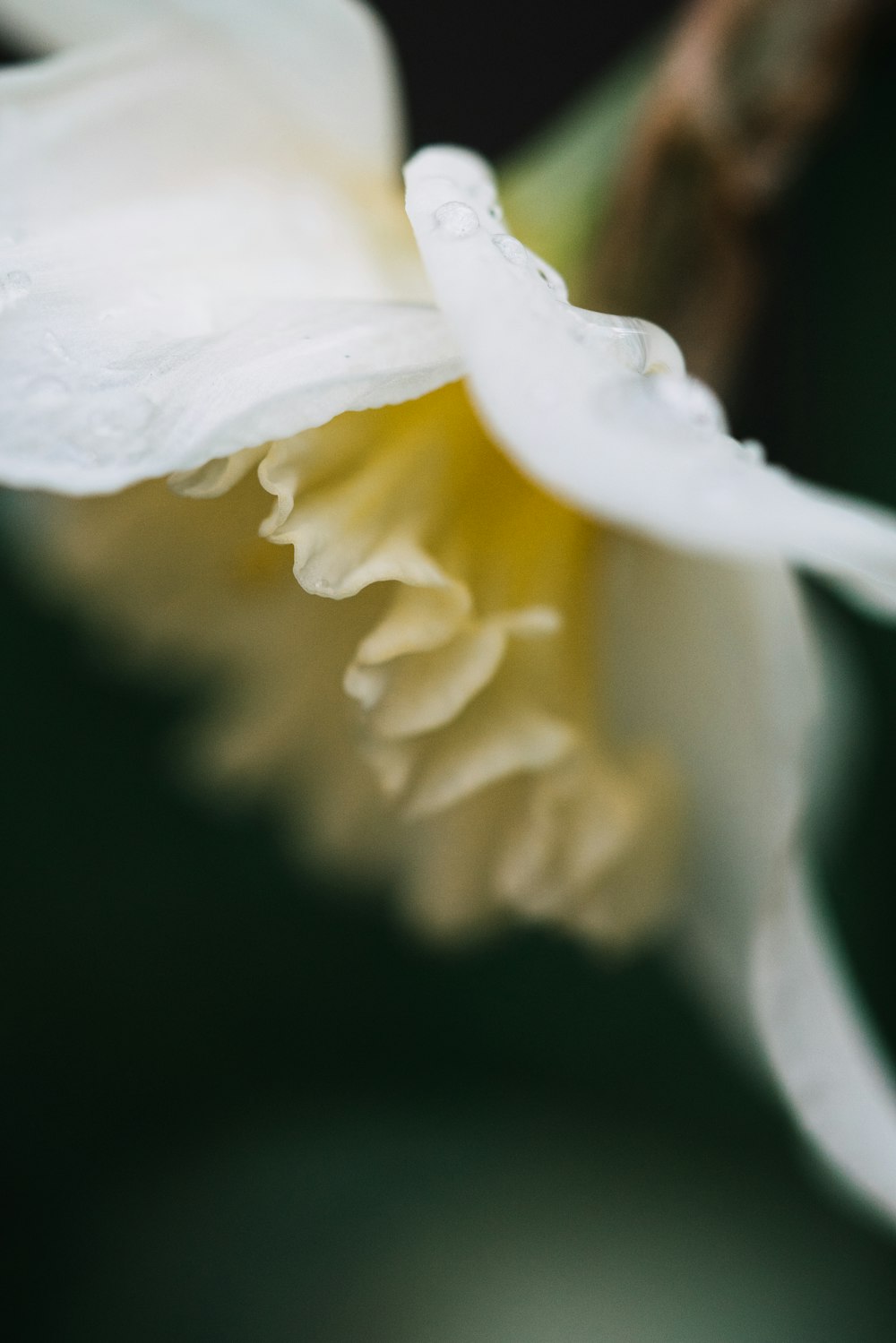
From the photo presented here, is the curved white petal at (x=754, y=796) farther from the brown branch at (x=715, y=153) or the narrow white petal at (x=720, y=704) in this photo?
the brown branch at (x=715, y=153)

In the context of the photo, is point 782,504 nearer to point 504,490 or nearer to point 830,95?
point 504,490

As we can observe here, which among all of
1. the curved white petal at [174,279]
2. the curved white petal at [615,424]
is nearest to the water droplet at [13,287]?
the curved white petal at [174,279]

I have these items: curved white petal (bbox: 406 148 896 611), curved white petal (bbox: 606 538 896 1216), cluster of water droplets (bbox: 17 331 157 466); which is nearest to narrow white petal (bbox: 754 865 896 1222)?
curved white petal (bbox: 606 538 896 1216)

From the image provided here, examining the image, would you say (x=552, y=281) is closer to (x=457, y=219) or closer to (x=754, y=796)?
(x=457, y=219)

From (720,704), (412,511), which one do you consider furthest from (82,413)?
(720,704)

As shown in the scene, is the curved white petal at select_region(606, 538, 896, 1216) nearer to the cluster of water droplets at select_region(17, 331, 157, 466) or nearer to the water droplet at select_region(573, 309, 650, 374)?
the water droplet at select_region(573, 309, 650, 374)

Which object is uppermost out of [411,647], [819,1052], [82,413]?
[82,413]
